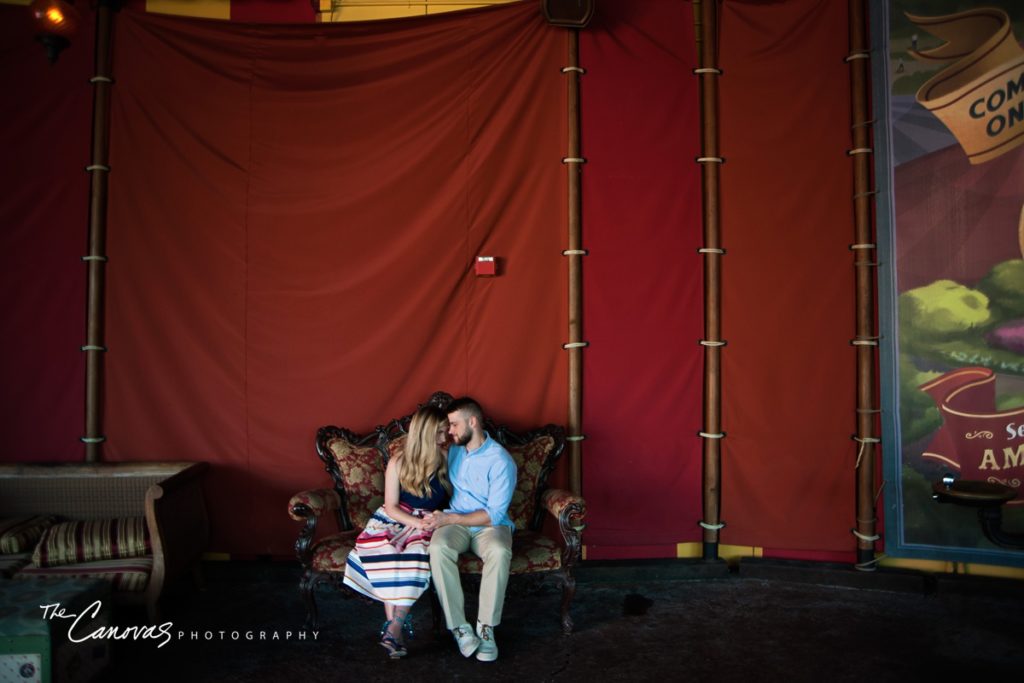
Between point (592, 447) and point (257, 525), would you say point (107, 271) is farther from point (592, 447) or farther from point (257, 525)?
point (592, 447)

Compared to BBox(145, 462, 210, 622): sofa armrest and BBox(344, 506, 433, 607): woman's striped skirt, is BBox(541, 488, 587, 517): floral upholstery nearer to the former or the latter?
BBox(344, 506, 433, 607): woman's striped skirt

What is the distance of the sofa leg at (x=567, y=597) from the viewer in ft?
11.4

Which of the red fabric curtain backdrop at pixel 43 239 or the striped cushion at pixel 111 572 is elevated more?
the red fabric curtain backdrop at pixel 43 239

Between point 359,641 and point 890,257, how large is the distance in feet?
10.6

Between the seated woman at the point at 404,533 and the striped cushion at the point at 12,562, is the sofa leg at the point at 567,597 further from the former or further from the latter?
the striped cushion at the point at 12,562

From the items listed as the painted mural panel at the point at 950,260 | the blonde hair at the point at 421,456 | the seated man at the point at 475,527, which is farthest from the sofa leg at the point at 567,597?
the painted mural panel at the point at 950,260

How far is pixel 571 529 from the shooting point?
347cm

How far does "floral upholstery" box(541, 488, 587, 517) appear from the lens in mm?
3494

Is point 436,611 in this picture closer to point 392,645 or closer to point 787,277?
point 392,645

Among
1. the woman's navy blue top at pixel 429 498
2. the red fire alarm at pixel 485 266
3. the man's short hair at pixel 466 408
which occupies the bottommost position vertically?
the woman's navy blue top at pixel 429 498

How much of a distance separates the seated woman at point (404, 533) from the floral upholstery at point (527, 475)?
42 cm

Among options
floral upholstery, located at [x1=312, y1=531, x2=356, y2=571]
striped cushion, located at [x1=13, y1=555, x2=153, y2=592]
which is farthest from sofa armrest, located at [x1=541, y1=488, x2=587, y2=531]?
striped cushion, located at [x1=13, y1=555, x2=153, y2=592]

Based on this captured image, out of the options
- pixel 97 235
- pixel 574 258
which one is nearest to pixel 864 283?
pixel 574 258

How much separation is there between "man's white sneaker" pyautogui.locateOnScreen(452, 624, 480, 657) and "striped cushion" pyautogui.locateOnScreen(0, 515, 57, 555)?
209 cm
